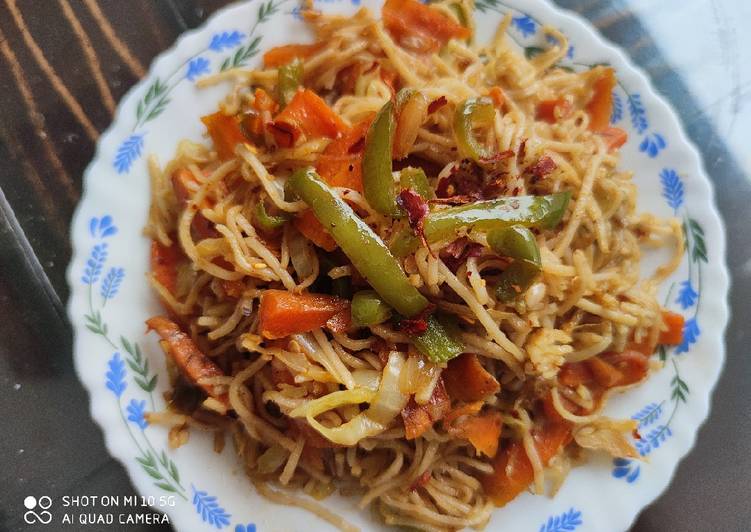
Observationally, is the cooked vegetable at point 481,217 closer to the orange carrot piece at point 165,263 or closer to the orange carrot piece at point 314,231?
the orange carrot piece at point 314,231

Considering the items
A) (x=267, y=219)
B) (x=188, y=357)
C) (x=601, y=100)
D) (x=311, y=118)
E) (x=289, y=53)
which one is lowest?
(x=601, y=100)

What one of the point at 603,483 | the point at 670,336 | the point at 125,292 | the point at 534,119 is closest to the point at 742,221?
the point at 670,336

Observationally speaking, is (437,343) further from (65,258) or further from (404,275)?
(65,258)

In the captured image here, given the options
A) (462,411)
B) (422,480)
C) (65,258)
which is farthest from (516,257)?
(65,258)

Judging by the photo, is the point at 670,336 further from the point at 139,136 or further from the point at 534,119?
the point at 139,136

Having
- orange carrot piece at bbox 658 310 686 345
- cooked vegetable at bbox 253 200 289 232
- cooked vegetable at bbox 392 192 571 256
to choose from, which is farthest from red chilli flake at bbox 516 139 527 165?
orange carrot piece at bbox 658 310 686 345

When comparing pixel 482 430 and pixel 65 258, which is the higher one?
pixel 65 258
